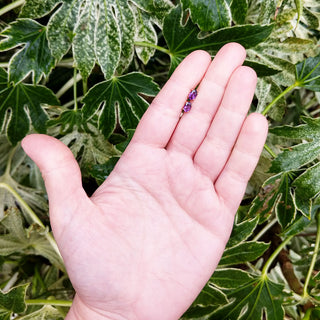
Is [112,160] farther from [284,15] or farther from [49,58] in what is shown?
[284,15]

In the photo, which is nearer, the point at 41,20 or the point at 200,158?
the point at 200,158

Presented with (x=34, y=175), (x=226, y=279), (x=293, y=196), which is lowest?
(x=226, y=279)

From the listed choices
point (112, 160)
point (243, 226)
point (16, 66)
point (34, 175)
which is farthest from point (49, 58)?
point (243, 226)

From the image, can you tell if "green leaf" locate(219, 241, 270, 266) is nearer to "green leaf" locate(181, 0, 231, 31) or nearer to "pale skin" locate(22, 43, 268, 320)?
"pale skin" locate(22, 43, 268, 320)

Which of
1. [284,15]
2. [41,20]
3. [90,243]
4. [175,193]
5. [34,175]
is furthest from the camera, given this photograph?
[34,175]

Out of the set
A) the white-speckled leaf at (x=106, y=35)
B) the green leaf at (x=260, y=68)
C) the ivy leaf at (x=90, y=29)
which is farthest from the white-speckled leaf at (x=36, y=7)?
the green leaf at (x=260, y=68)

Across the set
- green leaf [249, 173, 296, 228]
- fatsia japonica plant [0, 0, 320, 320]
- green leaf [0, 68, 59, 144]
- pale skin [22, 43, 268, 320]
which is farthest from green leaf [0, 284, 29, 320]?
green leaf [249, 173, 296, 228]

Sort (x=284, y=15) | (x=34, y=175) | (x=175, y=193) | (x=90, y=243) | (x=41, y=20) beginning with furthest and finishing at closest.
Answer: (x=34, y=175) < (x=41, y=20) < (x=284, y=15) < (x=175, y=193) < (x=90, y=243)

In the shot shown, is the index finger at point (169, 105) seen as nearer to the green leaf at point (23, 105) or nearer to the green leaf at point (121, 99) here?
the green leaf at point (121, 99)
